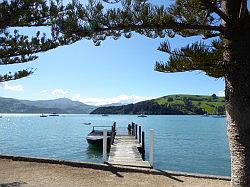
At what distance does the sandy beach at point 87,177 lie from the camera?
388 inches

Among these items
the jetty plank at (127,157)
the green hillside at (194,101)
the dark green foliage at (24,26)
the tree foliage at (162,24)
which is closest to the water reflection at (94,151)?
the jetty plank at (127,157)

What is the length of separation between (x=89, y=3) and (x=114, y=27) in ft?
2.30

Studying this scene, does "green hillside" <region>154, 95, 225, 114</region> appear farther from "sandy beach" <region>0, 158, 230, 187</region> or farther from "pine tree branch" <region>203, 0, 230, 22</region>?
"pine tree branch" <region>203, 0, 230, 22</region>

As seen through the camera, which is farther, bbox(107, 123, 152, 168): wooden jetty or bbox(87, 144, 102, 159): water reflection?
bbox(87, 144, 102, 159): water reflection

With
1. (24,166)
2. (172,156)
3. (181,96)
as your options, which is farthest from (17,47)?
(181,96)

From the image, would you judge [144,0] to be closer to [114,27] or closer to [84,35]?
[114,27]

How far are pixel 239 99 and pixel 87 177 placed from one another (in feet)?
18.3

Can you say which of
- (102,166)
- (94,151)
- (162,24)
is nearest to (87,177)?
(102,166)

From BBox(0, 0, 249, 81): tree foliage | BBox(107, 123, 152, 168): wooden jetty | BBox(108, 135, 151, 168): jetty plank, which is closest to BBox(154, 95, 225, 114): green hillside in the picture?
BBox(107, 123, 152, 168): wooden jetty

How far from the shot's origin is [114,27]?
24.4 ft

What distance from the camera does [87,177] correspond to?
10.6 m

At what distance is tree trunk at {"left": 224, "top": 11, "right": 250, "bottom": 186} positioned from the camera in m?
6.21

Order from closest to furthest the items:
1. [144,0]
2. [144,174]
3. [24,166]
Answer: [144,0], [144,174], [24,166]

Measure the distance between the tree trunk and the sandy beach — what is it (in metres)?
3.81
